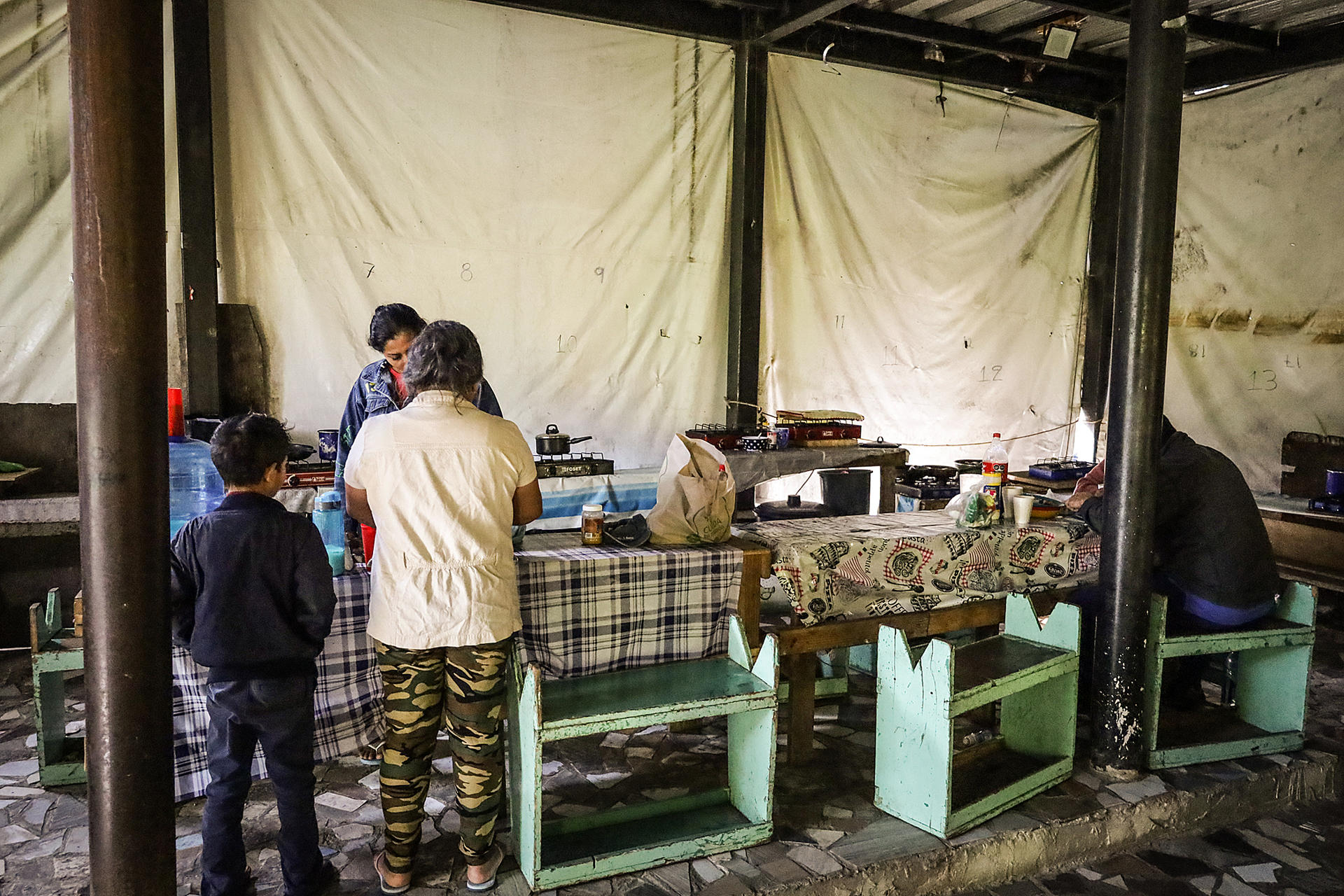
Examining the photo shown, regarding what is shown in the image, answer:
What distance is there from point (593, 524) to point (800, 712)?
1.13 m

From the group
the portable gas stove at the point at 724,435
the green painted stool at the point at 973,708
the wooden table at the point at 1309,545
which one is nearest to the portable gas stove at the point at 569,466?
the portable gas stove at the point at 724,435

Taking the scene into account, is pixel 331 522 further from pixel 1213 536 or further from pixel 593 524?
pixel 1213 536

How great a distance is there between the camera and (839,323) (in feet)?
23.0

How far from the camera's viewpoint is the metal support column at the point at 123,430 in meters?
2.02

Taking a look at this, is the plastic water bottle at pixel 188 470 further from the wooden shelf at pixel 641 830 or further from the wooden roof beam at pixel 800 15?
the wooden roof beam at pixel 800 15

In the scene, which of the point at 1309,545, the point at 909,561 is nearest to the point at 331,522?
the point at 909,561

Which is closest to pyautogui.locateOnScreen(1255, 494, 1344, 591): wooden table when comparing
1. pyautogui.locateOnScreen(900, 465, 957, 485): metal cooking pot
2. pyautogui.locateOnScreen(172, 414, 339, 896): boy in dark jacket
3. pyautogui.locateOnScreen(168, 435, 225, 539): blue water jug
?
pyautogui.locateOnScreen(900, 465, 957, 485): metal cooking pot

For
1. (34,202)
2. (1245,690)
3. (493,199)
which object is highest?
(493,199)

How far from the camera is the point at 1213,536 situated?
3.87m

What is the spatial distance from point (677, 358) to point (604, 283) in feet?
2.45

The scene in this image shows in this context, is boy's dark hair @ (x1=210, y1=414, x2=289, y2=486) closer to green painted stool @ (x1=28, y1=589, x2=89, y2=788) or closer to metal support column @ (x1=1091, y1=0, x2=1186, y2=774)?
green painted stool @ (x1=28, y1=589, x2=89, y2=788)

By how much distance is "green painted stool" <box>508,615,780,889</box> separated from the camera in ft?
9.19

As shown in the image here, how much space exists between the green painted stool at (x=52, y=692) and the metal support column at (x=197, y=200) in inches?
77.8

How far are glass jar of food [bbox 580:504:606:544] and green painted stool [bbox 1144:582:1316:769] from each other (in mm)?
2194
